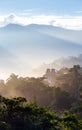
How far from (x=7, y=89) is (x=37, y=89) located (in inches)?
184

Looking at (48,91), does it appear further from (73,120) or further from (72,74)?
(73,120)

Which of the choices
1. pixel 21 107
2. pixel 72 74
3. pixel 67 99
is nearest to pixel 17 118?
pixel 21 107

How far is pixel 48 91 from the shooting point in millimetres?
61875

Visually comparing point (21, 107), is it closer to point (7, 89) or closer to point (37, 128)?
point (37, 128)

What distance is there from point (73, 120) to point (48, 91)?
96.6 ft

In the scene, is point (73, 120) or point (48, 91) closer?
point (73, 120)

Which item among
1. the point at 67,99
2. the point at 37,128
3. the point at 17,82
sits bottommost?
the point at 37,128

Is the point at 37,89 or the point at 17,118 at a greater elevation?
the point at 37,89

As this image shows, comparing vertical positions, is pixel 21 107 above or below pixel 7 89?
below

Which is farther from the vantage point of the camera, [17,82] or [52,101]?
[17,82]

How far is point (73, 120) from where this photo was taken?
32.5 metres

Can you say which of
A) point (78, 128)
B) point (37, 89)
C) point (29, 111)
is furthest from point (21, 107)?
point (37, 89)

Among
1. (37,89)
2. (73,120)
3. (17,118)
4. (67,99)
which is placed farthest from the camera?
(37,89)

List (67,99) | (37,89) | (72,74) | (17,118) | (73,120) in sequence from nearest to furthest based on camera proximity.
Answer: (17,118) → (73,120) → (67,99) → (37,89) → (72,74)
